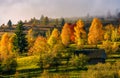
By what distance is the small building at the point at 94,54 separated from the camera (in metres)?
139

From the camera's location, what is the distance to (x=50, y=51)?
13762cm

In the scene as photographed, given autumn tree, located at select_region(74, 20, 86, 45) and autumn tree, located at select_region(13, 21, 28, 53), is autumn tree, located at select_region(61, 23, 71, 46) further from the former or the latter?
autumn tree, located at select_region(13, 21, 28, 53)

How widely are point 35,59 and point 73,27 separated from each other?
51.5 metres

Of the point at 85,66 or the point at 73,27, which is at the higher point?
the point at 73,27

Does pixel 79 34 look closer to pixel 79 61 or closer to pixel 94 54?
pixel 94 54

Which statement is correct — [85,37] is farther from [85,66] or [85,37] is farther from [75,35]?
[85,66]

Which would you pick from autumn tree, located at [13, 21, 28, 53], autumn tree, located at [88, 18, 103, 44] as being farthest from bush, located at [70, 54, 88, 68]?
autumn tree, located at [13, 21, 28, 53]

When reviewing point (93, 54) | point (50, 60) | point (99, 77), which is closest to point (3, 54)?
point (50, 60)

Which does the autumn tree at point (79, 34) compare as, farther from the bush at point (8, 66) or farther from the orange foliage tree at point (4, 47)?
the bush at point (8, 66)

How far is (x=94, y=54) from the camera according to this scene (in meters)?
Result: 141

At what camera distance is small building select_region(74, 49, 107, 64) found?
138625 millimetres

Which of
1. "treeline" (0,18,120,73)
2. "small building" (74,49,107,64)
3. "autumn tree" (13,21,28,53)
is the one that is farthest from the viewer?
"autumn tree" (13,21,28,53)

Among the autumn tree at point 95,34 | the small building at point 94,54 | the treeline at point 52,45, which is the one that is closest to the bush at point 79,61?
the treeline at point 52,45

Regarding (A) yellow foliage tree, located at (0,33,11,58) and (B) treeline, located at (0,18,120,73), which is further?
(A) yellow foliage tree, located at (0,33,11,58)
